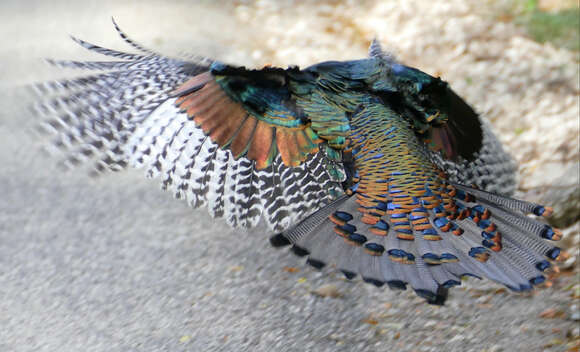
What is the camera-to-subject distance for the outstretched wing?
135 inches

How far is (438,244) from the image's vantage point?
9.39 ft

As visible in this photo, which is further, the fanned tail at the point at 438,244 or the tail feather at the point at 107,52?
the tail feather at the point at 107,52

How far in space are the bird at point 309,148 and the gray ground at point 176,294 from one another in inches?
22.8

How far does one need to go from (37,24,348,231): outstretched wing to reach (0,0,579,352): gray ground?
0.62 meters

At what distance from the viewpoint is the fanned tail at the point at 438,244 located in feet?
9.02

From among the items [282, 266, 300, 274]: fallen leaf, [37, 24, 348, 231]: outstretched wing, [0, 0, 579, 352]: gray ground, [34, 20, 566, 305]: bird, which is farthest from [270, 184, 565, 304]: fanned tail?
[282, 266, 300, 274]: fallen leaf

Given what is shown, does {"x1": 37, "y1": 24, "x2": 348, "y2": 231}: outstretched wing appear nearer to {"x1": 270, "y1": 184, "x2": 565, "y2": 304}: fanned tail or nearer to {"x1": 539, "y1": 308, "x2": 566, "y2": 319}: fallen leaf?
{"x1": 270, "y1": 184, "x2": 565, "y2": 304}: fanned tail

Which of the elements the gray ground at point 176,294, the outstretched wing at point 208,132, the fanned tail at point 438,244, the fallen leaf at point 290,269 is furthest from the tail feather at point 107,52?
the fallen leaf at point 290,269

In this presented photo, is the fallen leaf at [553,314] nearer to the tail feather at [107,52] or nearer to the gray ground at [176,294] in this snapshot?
the gray ground at [176,294]

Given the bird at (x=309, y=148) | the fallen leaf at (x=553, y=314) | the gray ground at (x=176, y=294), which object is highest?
the bird at (x=309, y=148)

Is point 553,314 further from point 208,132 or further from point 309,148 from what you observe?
point 208,132

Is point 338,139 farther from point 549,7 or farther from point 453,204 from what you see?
point 549,7

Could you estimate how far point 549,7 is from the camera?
730 cm

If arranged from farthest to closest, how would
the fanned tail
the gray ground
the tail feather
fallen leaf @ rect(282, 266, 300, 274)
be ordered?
fallen leaf @ rect(282, 266, 300, 274)
the tail feather
the gray ground
the fanned tail
